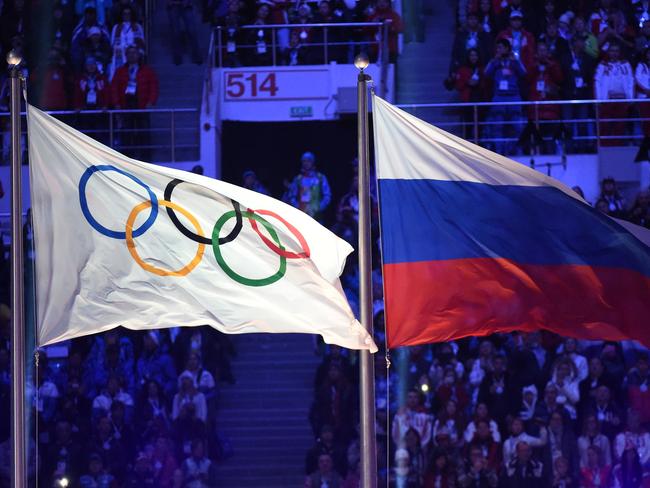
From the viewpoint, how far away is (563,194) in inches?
421

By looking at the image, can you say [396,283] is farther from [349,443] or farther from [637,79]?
[637,79]

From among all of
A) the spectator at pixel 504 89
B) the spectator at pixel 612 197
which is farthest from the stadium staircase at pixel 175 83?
the spectator at pixel 612 197

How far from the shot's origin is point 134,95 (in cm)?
2153

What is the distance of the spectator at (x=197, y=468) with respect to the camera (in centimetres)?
1681

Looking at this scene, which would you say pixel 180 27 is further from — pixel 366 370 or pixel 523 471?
pixel 366 370

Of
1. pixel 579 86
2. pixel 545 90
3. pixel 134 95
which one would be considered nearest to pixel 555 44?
pixel 579 86

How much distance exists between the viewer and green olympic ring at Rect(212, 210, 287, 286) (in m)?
10.3

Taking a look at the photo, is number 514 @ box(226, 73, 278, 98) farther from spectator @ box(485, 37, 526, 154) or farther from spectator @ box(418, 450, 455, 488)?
spectator @ box(418, 450, 455, 488)

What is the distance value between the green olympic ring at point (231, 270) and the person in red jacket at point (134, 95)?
11237mm

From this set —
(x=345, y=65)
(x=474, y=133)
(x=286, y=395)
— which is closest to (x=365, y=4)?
(x=345, y=65)

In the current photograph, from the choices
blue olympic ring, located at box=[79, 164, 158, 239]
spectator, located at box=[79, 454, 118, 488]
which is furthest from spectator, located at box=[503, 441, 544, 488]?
blue olympic ring, located at box=[79, 164, 158, 239]

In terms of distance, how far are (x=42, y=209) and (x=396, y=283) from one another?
257 centimetres

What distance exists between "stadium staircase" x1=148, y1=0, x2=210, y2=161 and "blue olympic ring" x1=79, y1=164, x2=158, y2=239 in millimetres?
10912

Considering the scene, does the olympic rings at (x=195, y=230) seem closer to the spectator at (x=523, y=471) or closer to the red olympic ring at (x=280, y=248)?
the red olympic ring at (x=280, y=248)
